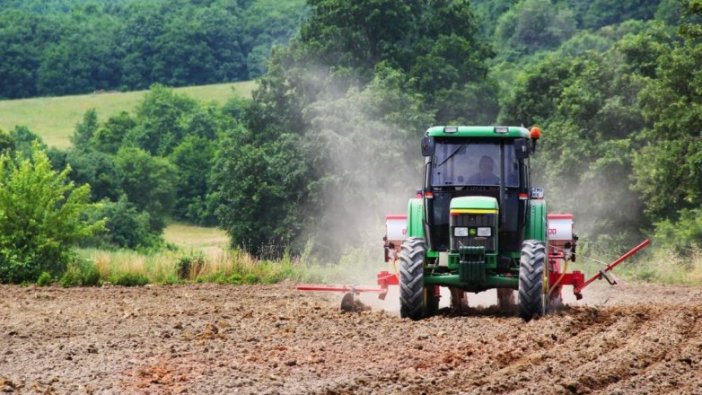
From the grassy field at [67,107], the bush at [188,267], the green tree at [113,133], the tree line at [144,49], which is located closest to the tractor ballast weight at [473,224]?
the bush at [188,267]

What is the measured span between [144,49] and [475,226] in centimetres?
12252

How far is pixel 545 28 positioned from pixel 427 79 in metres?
46.8

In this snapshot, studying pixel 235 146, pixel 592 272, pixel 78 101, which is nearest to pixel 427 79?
pixel 235 146

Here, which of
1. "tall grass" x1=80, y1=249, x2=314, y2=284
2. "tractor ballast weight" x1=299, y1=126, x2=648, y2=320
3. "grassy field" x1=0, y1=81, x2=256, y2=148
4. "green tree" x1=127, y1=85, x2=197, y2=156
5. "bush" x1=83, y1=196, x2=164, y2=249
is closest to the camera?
"tractor ballast weight" x1=299, y1=126, x2=648, y2=320

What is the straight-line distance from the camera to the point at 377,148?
5359 centimetres

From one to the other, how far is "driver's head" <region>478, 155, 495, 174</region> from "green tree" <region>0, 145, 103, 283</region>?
14425mm

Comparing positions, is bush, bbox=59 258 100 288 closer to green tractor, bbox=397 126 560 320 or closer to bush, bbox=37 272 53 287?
bush, bbox=37 272 53 287

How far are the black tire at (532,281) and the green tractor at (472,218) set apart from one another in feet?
0.69

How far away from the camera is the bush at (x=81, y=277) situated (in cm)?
3052

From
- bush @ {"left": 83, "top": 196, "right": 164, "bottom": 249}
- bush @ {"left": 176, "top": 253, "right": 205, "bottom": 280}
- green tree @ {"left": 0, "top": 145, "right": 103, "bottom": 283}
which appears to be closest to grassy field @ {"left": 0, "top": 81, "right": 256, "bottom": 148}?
bush @ {"left": 83, "top": 196, "right": 164, "bottom": 249}

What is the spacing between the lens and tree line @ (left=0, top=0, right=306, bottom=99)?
134 meters

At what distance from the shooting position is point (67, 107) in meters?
128

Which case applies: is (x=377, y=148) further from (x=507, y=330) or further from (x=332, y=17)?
(x=507, y=330)

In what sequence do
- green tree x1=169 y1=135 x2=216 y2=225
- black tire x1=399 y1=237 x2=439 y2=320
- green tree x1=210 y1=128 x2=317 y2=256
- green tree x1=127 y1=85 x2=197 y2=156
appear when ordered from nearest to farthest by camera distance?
black tire x1=399 y1=237 x2=439 y2=320 < green tree x1=210 y1=128 x2=317 y2=256 < green tree x1=169 y1=135 x2=216 y2=225 < green tree x1=127 y1=85 x2=197 y2=156
